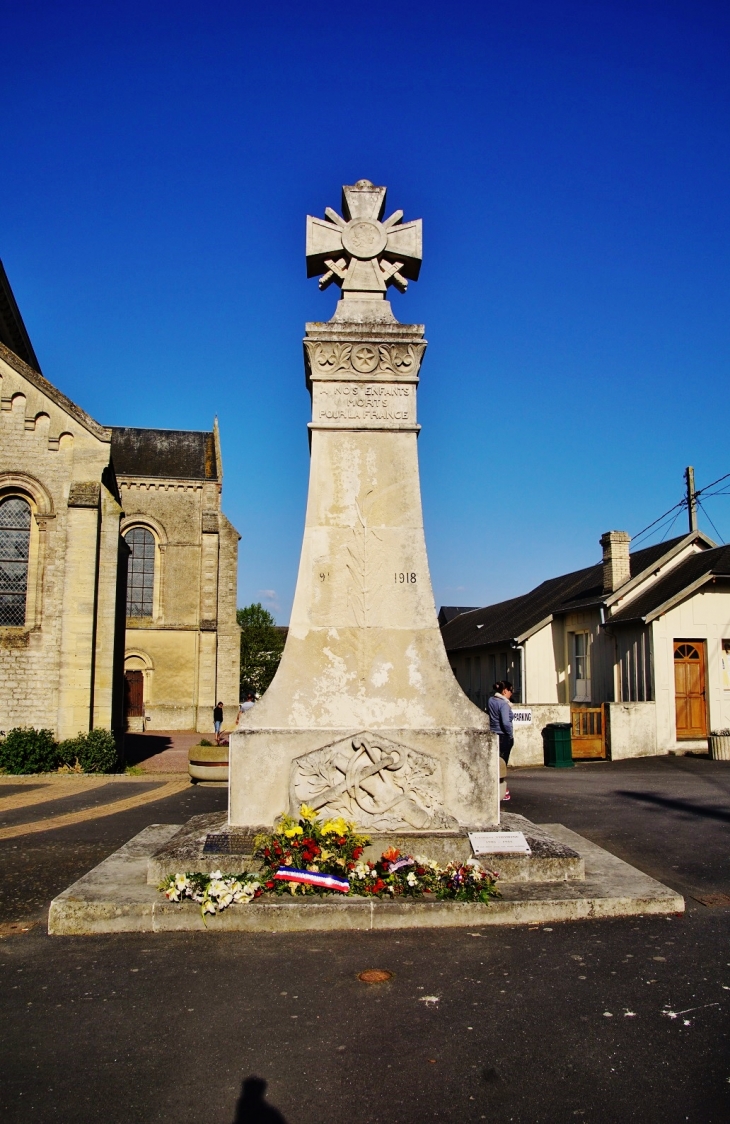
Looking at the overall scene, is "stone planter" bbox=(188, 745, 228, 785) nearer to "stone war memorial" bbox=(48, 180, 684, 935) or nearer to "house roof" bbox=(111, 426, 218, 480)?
"stone war memorial" bbox=(48, 180, 684, 935)

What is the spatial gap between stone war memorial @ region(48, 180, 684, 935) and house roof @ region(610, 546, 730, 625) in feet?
48.2

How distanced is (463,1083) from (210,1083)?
3.41 ft

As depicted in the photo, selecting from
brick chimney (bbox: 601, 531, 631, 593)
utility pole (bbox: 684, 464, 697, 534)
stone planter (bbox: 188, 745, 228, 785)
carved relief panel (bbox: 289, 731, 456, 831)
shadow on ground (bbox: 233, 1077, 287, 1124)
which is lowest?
stone planter (bbox: 188, 745, 228, 785)

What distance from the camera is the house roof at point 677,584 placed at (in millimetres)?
20391

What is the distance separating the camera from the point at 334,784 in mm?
5961

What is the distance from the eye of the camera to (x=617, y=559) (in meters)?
24.0

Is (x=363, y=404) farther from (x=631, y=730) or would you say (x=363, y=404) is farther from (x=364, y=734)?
(x=631, y=730)

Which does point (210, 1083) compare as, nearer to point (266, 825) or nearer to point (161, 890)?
point (161, 890)

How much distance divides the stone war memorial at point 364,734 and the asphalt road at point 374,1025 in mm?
189

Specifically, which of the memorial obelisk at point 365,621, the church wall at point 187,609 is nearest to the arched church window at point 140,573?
the church wall at point 187,609

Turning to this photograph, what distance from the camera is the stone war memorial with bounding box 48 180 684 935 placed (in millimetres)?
5215

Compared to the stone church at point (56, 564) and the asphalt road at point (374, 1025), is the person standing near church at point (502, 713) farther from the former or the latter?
the stone church at point (56, 564)

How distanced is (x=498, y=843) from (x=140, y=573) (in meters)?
35.5

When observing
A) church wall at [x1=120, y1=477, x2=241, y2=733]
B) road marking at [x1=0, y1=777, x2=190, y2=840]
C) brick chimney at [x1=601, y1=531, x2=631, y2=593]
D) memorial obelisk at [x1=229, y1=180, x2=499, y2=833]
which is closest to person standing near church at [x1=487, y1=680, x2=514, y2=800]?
road marking at [x1=0, y1=777, x2=190, y2=840]
